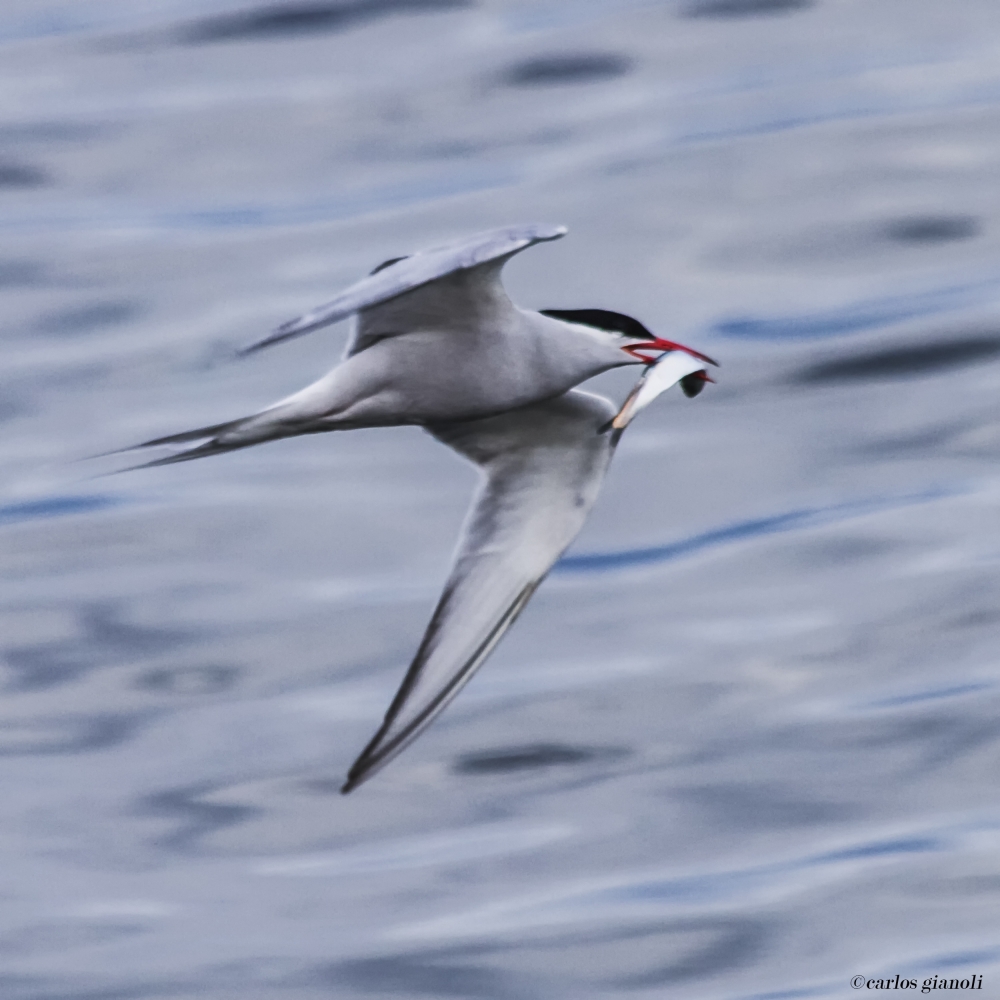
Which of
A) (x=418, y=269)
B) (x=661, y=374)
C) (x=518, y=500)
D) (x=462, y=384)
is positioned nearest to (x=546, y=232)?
(x=418, y=269)

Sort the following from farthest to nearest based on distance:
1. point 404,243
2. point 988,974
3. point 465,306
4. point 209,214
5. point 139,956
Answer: point 209,214, point 404,243, point 139,956, point 988,974, point 465,306

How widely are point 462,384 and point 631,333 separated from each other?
72 centimetres

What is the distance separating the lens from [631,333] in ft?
25.1

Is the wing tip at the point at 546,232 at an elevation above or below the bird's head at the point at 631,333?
above

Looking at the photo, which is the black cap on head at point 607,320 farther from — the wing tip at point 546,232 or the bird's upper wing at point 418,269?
the wing tip at point 546,232

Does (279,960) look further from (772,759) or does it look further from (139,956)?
(772,759)

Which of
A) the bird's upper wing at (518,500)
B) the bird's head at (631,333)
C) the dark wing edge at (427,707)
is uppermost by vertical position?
the bird's head at (631,333)

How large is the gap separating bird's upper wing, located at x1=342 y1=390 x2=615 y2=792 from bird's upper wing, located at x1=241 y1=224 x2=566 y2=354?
147cm

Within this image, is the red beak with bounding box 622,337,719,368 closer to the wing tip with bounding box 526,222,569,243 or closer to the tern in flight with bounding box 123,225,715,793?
the tern in flight with bounding box 123,225,715,793

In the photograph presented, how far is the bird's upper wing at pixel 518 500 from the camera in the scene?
7.95m

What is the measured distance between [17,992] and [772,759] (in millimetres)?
4454

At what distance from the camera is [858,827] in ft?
44.3

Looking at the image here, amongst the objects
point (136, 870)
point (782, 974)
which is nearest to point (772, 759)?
point (782, 974)

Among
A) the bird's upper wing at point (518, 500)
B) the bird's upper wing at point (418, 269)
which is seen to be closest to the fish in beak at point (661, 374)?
the bird's upper wing at point (518, 500)
